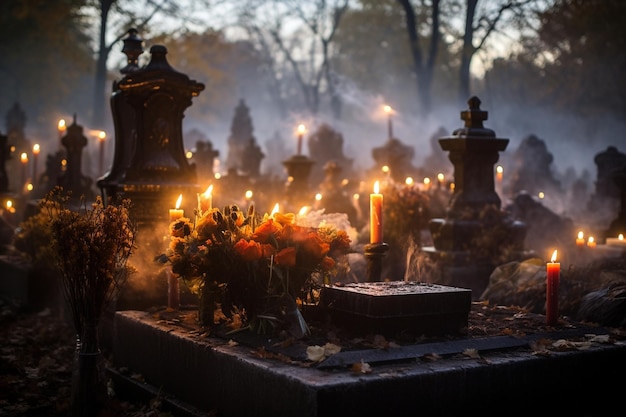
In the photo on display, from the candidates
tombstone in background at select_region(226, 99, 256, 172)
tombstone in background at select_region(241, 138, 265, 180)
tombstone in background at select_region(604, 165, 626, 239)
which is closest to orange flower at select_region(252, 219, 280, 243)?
tombstone in background at select_region(604, 165, 626, 239)

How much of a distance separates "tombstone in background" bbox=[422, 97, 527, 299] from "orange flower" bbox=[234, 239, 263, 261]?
546 centimetres

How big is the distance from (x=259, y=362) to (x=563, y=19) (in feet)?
114

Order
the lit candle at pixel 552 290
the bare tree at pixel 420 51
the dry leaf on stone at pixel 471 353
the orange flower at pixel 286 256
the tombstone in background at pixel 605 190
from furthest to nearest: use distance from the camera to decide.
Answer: the bare tree at pixel 420 51
the tombstone in background at pixel 605 190
the lit candle at pixel 552 290
the orange flower at pixel 286 256
the dry leaf on stone at pixel 471 353

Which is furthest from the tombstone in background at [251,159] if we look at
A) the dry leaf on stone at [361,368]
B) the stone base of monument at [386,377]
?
the dry leaf on stone at [361,368]

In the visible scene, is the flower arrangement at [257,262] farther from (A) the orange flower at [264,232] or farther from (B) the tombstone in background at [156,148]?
(B) the tombstone in background at [156,148]

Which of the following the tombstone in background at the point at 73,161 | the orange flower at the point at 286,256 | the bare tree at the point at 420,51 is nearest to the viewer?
the orange flower at the point at 286,256

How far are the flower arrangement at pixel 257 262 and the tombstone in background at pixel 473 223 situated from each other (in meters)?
5.15

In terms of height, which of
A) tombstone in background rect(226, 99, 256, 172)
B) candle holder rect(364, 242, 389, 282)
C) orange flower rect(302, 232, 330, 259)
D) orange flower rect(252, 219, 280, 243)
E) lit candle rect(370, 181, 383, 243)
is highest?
tombstone in background rect(226, 99, 256, 172)

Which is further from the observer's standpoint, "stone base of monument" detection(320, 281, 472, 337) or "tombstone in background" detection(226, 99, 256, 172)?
"tombstone in background" detection(226, 99, 256, 172)

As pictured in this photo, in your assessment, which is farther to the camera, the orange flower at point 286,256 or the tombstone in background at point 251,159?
the tombstone in background at point 251,159

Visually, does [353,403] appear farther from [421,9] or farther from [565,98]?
[421,9]

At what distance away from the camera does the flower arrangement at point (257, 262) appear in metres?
5.66

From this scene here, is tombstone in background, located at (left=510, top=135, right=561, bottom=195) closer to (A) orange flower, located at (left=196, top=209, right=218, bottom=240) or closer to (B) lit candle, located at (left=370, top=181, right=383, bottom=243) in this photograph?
(B) lit candle, located at (left=370, top=181, right=383, bottom=243)

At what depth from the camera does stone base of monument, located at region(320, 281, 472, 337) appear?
5664 mm
